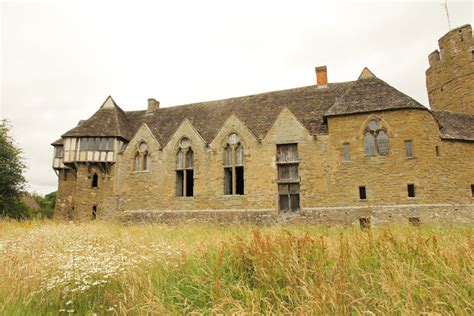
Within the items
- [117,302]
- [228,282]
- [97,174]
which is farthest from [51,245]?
[97,174]

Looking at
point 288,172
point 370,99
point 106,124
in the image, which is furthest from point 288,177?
point 106,124

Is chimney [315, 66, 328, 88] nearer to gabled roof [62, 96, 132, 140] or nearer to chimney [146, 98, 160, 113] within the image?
chimney [146, 98, 160, 113]

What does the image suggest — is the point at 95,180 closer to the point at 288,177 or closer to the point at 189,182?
the point at 189,182

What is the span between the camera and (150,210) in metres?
21.5

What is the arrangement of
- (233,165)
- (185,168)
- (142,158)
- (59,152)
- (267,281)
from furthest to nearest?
(59,152) < (142,158) < (185,168) < (233,165) < (267,281)

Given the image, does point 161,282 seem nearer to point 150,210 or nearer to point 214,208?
point 214,208

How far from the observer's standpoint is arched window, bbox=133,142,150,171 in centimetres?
2278

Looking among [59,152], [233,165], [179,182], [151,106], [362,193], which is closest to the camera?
[362,193]

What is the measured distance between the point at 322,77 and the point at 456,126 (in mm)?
9577

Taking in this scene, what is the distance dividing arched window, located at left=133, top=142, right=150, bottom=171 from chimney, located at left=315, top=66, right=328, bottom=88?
15.0m

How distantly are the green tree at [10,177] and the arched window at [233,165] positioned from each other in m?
17.3

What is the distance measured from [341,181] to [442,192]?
5.43 metres

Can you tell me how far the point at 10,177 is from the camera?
22.8 metres

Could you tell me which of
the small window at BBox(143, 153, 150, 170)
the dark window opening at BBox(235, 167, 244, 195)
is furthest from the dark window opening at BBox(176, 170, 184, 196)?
the dark window opening at BBox(235, 167, 244, 195)
